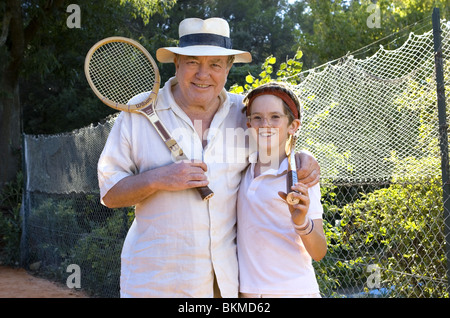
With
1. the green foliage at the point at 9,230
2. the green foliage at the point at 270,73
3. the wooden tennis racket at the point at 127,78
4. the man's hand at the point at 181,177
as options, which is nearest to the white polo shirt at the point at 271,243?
the man's hand at the point at 181,177

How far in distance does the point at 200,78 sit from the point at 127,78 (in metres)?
0.83

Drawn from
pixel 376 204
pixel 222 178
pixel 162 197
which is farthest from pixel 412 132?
pixel 162 197

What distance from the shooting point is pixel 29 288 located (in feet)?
29.3

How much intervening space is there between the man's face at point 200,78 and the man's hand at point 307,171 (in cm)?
52

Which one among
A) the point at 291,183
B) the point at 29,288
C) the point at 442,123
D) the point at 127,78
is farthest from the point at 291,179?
the point at 29,288

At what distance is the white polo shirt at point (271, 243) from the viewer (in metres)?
2.72

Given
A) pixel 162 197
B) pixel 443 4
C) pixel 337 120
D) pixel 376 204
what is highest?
pixel 443 4

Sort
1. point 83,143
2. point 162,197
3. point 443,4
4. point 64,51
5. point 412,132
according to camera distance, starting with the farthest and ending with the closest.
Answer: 1. point 64,51
2. point 443,4
3. point 83,143
4. point 412,132
5. point 162,197

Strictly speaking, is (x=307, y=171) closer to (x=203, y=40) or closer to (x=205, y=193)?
(x=205, y=193)

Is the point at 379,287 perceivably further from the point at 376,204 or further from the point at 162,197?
the point at 162,197

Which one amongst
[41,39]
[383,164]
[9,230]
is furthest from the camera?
[41,39]

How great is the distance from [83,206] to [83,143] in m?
0.88

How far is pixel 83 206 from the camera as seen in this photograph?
835 cm

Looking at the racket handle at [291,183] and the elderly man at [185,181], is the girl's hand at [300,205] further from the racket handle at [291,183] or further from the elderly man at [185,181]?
the elderly man at [185,181]
